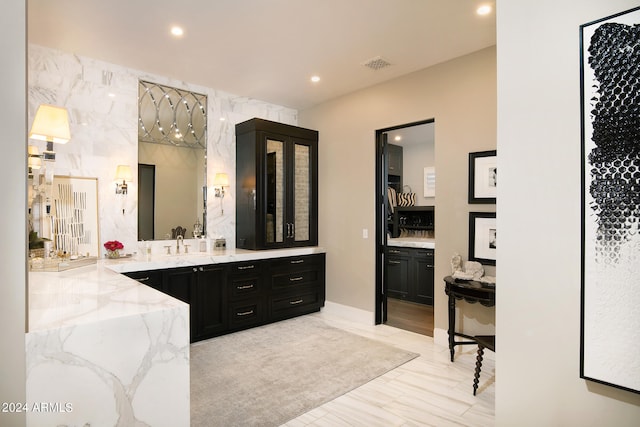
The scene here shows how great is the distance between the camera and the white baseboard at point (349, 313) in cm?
445

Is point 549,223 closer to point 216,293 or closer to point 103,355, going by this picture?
point 103,355

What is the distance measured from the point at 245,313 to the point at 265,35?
3013mm

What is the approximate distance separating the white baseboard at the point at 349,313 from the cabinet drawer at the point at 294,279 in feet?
1.49

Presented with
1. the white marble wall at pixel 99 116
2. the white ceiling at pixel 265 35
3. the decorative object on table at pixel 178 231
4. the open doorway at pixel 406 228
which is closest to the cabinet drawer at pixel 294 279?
the open doorway at pixel 406 228

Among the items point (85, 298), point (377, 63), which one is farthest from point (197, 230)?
point (377, 63)

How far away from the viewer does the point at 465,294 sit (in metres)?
3.19

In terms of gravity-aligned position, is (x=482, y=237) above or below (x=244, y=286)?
above

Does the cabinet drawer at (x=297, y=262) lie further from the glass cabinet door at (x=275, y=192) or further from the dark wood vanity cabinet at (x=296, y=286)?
the glass cabinet door at (x=275, y=192)

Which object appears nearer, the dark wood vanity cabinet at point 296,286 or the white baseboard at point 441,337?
the white baseboard at point 441,337

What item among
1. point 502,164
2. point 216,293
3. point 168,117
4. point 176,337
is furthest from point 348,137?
point 176,337

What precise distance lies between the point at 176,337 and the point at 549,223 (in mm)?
1749

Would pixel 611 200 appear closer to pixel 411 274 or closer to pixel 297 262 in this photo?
pixel 297 262

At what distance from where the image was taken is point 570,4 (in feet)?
4.58

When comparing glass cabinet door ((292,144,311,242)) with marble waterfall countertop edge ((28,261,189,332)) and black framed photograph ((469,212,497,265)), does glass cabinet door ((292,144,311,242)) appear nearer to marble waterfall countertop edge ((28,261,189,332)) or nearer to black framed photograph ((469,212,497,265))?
black framed photograph ((469,212,497,265))
